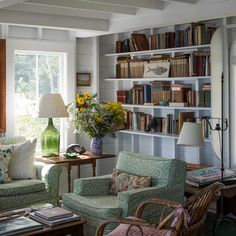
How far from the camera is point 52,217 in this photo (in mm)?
3711

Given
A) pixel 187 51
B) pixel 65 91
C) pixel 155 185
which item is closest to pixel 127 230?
pixel 155 185

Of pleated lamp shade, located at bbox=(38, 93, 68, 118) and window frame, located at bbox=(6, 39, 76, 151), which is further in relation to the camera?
window frame, located at bbox=(6, 39, 76, 151)

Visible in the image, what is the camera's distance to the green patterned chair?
13.8 ft

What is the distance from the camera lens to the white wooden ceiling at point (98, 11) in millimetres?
4949

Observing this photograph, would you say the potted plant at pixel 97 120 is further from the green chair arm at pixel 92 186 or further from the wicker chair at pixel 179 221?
the wicker chair at pixel 179 221

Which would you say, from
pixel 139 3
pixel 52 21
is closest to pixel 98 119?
pixel 52 21

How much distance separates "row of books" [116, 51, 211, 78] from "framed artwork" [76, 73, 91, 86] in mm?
423

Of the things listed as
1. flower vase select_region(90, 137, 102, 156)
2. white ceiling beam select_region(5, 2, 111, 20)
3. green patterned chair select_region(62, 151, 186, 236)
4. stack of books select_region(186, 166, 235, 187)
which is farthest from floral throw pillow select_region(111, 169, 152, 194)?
white ceiling beam select_region(5, 2, 111, 20)

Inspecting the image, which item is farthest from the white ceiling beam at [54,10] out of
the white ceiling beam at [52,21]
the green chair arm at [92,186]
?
the green chair arm at [92,186]

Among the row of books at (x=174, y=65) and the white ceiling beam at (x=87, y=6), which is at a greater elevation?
the white ceiling beam at (x=87, y=6)

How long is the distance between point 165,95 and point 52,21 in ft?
5.63

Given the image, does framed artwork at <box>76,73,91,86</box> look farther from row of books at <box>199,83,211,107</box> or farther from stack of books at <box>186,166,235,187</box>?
stack of books at <box>186,166,235,187</box>

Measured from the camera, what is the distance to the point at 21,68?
620 cm

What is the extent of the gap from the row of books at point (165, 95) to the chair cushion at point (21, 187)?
2007 millimetres
